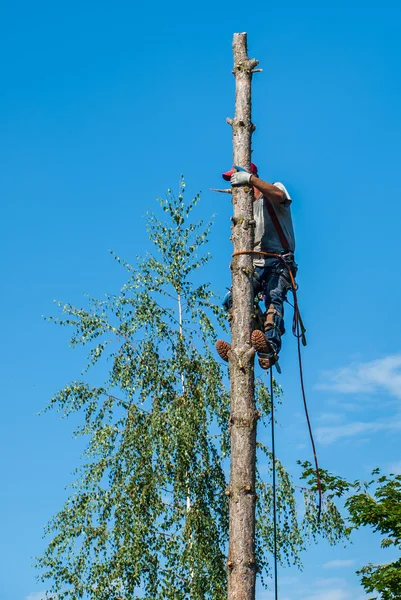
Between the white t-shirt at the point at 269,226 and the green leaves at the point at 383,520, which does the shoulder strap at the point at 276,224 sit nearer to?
the white t-shirt at the point at 269,226

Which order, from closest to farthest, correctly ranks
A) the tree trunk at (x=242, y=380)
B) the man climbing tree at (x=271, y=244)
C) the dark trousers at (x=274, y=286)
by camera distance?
1. the tree trunk at (x=242, y=380)
2. the man climbing tree at (x=271, y=244)
3. the dark trousers at (x=274, y=286)

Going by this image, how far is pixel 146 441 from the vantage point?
48.4ft

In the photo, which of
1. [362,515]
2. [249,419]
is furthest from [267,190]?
[362,515]

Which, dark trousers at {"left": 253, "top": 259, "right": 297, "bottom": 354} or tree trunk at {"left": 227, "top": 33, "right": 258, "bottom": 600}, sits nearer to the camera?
tree trunk at {"left": 227, "top": 33, "right": 258, "bottom": 600}

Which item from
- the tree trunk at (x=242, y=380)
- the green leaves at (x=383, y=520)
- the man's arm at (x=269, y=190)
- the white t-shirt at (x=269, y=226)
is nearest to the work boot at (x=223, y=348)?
the tree trunk at (x=242, y=380)

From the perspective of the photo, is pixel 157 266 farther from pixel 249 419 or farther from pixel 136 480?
pixel 249 419

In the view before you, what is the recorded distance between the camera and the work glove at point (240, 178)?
27.3ft

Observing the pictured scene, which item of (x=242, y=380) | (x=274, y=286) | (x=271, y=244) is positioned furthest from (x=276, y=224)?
(x=242, y=380)

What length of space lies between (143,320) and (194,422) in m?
1.99

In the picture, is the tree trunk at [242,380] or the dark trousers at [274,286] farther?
the dark trousers at [274,286]

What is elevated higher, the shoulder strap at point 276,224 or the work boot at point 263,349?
the shoulder strap at point 276,224

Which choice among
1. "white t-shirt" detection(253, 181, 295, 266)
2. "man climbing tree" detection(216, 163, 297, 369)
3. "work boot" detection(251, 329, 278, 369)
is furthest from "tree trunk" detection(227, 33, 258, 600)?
"white t-shirt" detection(253, 181, 295, 266)

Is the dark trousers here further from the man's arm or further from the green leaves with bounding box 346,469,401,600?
the green leaves with bounding box 346,469,401,600

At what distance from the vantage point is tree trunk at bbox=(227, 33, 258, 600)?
7245 millimetres
